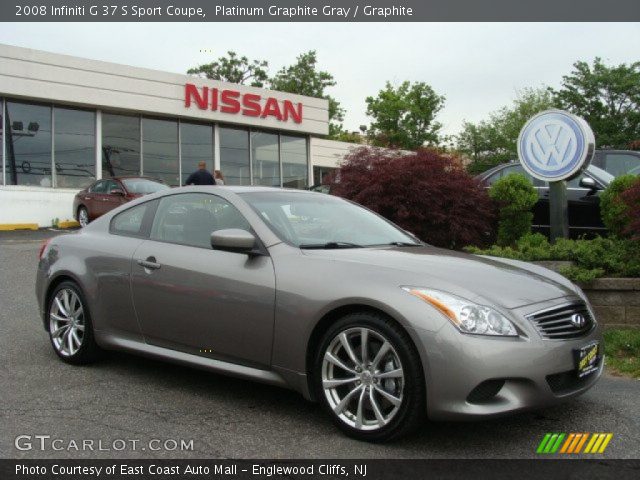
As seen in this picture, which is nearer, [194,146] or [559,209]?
[559,209]

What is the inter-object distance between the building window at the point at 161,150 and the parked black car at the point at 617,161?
47.2 feet

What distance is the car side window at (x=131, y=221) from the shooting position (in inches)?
203

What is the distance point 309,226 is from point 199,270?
0.79 metres

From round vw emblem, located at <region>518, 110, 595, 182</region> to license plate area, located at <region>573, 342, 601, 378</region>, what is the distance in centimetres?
480

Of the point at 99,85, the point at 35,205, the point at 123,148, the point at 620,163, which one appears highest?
the point at 99,85

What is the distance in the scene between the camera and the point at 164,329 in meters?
4.62

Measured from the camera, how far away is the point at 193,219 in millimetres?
4809

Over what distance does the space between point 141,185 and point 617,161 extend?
36.4 ft

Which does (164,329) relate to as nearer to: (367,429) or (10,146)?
(367,429)

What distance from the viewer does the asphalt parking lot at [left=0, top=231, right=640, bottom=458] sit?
3.54m

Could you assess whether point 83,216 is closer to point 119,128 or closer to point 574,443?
point 119,128

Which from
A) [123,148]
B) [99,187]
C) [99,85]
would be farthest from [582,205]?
[99,85]

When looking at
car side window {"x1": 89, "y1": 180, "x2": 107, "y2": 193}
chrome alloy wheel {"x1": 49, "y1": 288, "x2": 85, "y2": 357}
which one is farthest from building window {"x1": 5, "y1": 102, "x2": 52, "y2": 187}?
chrome alloy wheel {"x1": 49, "y1": 288, "x2": 85, "y2": 357}

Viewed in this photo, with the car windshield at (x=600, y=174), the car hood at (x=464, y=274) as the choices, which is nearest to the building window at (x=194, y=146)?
the car windshield at (x=600, y=174)
